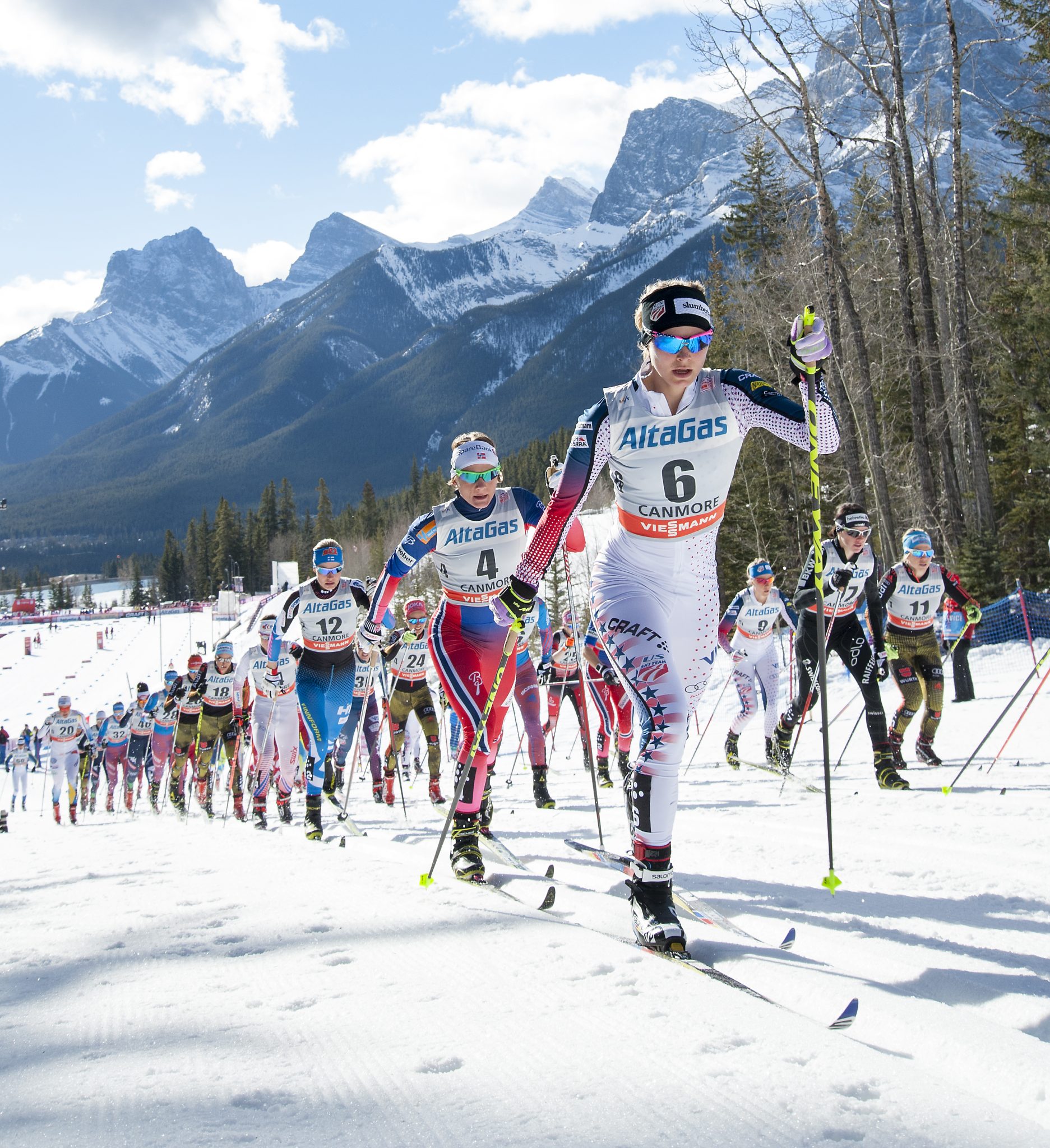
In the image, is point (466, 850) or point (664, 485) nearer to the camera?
point (664, 485)

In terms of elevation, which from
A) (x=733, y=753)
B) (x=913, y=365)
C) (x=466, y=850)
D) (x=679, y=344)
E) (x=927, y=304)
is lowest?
(x=733, y=753)

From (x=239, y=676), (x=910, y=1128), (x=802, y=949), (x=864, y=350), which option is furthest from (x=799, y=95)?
(x=910, y=1128)

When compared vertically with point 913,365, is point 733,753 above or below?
below

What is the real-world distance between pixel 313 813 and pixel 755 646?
525 centimetres

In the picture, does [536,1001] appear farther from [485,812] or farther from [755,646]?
[755,646]

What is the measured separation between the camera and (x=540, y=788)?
27.6 feet

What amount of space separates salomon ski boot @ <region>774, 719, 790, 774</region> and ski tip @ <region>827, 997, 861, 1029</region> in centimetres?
642

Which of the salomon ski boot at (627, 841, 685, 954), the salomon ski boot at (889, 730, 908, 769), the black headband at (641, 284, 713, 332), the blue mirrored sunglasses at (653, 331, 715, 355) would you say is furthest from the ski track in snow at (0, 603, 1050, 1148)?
the black headband at (641, 284, 713, 332)

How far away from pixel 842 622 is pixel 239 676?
24.2 feet

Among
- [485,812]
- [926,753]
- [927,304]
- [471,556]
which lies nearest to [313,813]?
[485,812]

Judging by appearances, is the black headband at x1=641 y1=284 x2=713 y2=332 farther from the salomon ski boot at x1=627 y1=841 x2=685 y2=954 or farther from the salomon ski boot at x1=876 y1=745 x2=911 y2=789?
A: the salomon ski boot at x1=876 y1=745 x2=911 y2=789

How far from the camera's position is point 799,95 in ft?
57.4

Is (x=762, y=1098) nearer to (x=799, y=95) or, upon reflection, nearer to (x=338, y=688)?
(x=338, y=688)

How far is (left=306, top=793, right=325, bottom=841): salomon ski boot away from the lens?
24.5 feet
